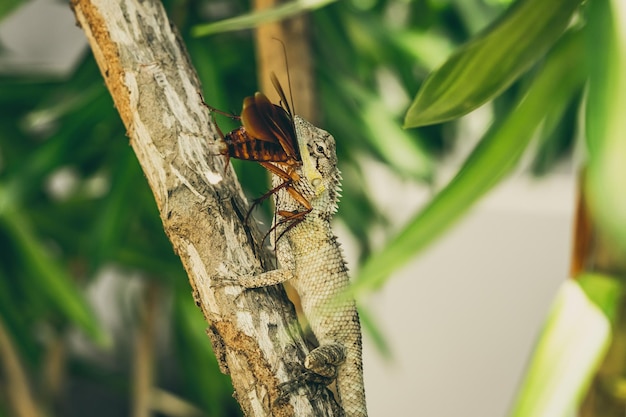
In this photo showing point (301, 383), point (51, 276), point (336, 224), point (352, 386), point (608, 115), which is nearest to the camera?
point (608, 115)

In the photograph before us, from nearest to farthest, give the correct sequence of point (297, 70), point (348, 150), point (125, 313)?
point (297, 70) → point (348, 150) → point (125, 313)

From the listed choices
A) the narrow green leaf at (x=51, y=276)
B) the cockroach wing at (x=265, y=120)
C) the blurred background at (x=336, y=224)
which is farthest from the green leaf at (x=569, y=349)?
the narrow green leaf at (x=51, y=276)

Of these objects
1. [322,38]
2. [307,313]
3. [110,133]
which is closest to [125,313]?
[110,133]

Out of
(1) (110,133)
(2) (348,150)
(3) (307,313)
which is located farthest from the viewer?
(2) (348,150)

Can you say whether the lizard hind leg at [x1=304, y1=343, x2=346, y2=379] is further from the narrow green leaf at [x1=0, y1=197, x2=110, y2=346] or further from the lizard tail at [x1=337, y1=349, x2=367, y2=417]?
the narrow green leaf at [x1=0, y1=197, x2=110, y2=346]

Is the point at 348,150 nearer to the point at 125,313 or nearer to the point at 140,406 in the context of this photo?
the point at 140,406

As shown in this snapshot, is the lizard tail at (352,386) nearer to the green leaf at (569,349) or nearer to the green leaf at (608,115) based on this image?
the green leaf at (569,349)

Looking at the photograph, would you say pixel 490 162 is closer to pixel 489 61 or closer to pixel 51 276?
pixel 489 61

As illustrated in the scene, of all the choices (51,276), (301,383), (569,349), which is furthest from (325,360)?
(51,276)
